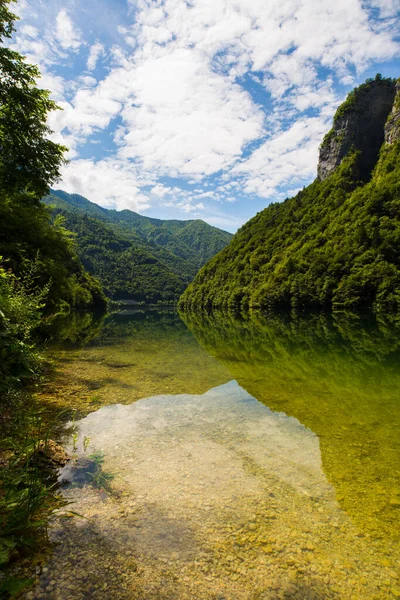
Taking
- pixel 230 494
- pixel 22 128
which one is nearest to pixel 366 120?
pixel 22 128

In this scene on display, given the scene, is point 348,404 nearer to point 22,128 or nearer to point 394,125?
point 22,128

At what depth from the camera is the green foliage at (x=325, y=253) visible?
7431 centimetres

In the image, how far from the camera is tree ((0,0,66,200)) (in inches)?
564

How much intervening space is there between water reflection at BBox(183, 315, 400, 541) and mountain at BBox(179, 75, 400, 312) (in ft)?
184

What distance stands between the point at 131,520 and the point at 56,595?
73.6 inches

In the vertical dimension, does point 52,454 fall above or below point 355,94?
below

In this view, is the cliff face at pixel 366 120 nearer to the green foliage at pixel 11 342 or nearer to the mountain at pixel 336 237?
the mountain at pixel 336 237

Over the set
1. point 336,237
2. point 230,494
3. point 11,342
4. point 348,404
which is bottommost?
point 230,494

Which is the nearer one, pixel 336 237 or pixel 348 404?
pixel 348 404

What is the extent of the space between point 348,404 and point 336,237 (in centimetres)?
9218

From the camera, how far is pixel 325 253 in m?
91.0

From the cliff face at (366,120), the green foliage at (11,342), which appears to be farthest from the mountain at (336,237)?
the green foliage at (11,342)

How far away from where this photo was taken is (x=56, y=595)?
3643 mm

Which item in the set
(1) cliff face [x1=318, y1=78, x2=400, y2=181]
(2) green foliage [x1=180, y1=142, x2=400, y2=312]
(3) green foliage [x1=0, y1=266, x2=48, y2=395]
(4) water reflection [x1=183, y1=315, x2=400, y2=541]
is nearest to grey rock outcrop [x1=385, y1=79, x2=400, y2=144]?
(2) green foliage [x1=180, y1=142, x2=400, y2=312]
